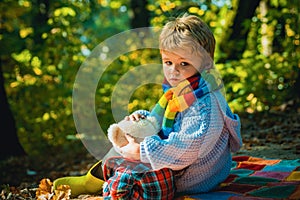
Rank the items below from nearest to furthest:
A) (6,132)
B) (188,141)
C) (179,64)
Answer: (188,141), (179,64), (6,132)

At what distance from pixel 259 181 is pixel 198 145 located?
0.71m

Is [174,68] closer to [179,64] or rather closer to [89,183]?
[179,64]

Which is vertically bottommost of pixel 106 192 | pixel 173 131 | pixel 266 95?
pixel 266 95

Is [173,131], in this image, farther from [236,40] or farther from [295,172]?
[236,40]

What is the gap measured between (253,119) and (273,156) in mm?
1994

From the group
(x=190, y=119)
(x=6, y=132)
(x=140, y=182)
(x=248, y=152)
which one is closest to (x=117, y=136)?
(x=140, y=182)

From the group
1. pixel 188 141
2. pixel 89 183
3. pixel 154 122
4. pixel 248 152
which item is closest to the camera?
pixel 188 141

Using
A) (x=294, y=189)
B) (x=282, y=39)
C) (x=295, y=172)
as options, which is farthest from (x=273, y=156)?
(x=282, y=39)

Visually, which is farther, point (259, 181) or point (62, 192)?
point (259, 181)

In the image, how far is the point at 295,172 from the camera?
2.89 meters

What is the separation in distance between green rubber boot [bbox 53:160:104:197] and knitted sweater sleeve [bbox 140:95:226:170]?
550mm

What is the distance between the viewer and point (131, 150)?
Result: 237cm

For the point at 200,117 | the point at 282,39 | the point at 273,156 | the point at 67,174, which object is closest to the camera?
the point at 200,117

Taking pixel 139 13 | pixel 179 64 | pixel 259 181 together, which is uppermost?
pixel 179 64
